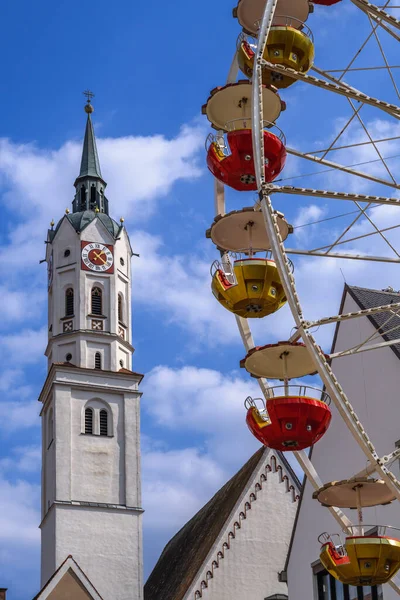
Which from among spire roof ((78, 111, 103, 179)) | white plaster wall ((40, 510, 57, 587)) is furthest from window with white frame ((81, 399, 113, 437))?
spire roof ((78, 111, 103, 179))

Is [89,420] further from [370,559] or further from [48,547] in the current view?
[370,559]

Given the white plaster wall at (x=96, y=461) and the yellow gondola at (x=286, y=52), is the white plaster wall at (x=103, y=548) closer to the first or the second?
the white plaster wall at (x=96, y=461)

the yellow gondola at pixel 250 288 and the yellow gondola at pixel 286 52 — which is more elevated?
the yellow gondola at pixel 286 52

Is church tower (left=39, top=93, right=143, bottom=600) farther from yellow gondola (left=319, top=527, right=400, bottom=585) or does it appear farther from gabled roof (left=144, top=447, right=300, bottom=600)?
yellow gondola (left=319, top=527, right=400, bottom=585)

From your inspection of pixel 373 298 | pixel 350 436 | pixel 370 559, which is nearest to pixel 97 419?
pixel 373 298

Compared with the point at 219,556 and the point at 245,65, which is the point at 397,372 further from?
the point at 219,556

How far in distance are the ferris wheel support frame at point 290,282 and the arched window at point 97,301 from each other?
38.7 m

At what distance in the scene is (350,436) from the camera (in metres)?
29.3

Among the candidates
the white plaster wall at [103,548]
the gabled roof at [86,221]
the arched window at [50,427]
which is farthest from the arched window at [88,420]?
the gabled roof at [86,221]

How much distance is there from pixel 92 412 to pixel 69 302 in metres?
6.07

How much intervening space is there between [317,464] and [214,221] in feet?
40.5

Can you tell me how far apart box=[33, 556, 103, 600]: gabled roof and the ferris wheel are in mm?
25851

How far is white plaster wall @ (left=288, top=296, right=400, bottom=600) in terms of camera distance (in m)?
27.4

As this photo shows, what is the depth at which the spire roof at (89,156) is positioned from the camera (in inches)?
2532
